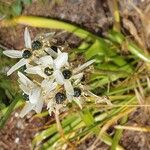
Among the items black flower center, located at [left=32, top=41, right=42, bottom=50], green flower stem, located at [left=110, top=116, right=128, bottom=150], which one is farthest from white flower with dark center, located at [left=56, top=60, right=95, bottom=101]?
green flower stem, located at [left=110, top=116, right=128, bottom=150]

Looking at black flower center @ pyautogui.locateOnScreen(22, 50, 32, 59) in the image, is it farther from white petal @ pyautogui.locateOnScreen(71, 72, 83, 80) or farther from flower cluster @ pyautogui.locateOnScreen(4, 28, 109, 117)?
white petal @ pyautogui.locateOnScreen(71, 72, 83, 80)

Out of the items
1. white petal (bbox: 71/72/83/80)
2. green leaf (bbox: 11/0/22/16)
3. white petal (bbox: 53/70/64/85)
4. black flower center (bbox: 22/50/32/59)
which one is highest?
green leaf (bbox: 11/0/22/16)

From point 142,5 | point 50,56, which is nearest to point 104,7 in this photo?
point 142,5

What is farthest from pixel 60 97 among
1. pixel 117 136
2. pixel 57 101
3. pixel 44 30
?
pixel 44 30

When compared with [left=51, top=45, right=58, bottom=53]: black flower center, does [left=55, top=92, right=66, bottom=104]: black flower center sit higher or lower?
lower

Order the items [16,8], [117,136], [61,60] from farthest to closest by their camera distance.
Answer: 1. [16,8]
2. [117,136]
3. [61,60]

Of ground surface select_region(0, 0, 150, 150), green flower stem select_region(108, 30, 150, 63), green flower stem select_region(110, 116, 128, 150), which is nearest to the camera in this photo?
green flower stem select_region(110, 116, 128, 150)

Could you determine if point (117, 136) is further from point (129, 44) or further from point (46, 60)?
point (46, 60)

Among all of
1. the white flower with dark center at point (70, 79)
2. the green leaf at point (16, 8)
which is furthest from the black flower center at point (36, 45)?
the green leaf at point (16, 8)

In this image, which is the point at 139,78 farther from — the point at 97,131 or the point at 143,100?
the point at 97,131

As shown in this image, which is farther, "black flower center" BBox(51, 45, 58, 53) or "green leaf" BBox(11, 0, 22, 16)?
"green leaf" BBox(11, 0, 22, 16)
